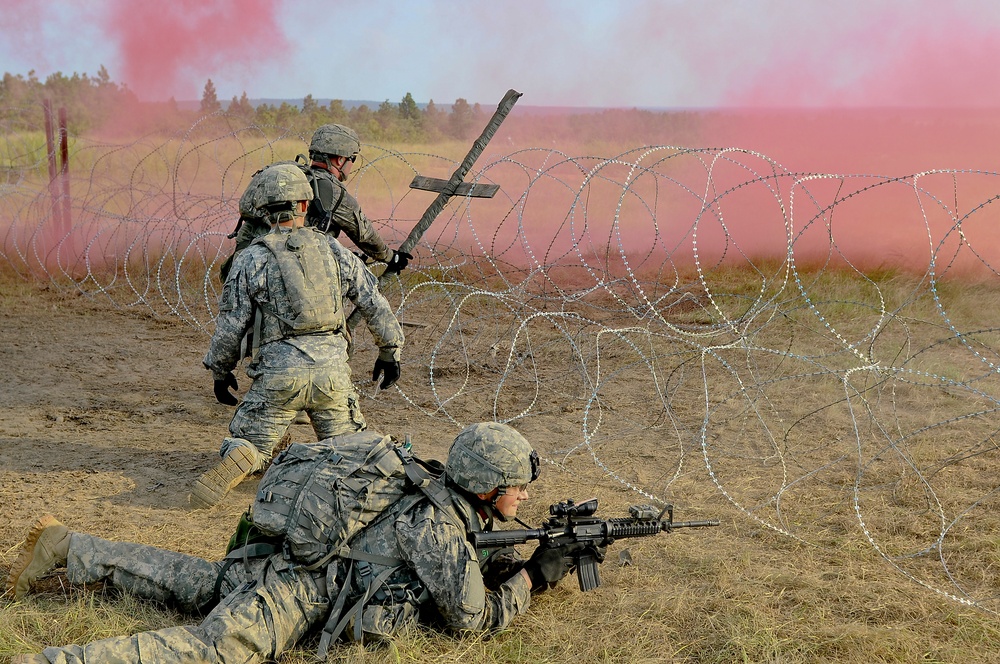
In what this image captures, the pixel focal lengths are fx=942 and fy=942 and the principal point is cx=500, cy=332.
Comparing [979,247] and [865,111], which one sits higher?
[865,111]

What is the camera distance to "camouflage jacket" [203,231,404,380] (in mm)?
4949

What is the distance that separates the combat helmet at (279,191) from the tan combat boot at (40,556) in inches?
73.9

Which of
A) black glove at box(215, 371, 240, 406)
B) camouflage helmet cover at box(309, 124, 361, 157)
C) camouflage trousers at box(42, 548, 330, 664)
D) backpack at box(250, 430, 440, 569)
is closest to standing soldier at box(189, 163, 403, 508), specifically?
black glove at box(215, 371, 240, 406)

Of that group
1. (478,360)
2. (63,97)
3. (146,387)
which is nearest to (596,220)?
(478,360)

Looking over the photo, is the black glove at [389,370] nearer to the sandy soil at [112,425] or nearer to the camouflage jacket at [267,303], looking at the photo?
the camouflage jacket at [267,303]

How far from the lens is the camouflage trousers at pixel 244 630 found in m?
3.27

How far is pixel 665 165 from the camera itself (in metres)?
21.8

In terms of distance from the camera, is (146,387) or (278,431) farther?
(146,387)

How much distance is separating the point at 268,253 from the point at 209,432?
2261mm

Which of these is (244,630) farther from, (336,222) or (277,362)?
(336,222)

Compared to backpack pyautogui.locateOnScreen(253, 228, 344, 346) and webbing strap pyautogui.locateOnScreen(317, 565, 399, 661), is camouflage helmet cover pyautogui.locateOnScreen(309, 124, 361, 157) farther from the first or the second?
webbing strap pyautogui.locateOnScreen(317, 565, 399, 661)

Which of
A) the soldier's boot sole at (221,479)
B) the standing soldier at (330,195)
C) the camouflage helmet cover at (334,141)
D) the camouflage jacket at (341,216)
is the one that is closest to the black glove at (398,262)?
the camouflage jacket at (341,216)

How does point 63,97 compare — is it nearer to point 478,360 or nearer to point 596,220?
point 596,220

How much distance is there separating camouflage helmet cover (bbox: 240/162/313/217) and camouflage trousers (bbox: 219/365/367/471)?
2.94 ft
